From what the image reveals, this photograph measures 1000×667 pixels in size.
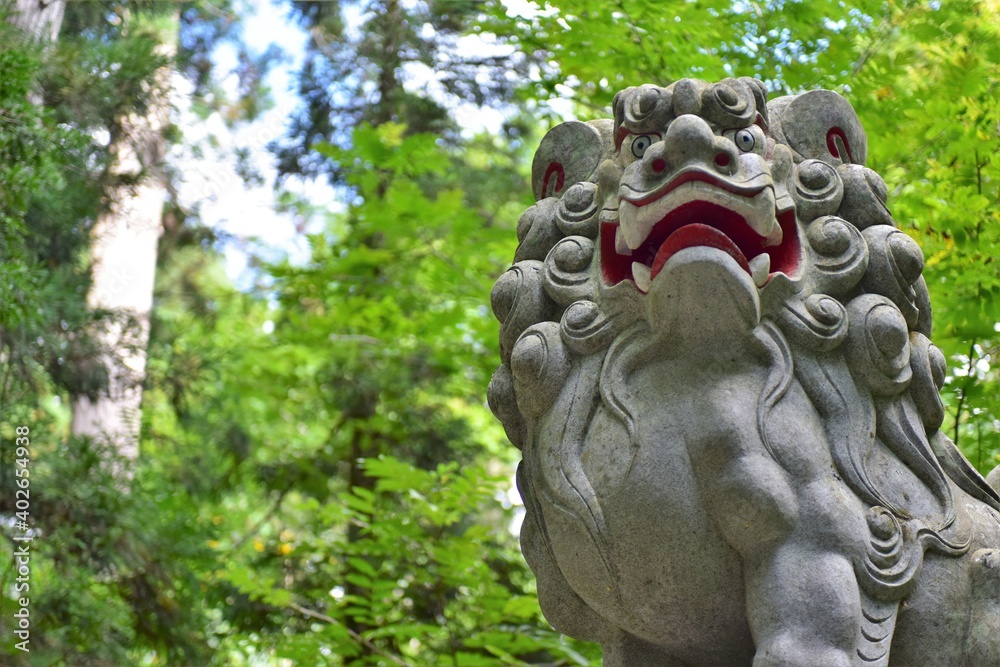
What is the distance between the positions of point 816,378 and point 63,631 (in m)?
4.14

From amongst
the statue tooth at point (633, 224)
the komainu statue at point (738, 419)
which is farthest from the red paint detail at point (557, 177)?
the statue tooth at point (633, 224)

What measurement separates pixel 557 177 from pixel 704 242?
2.39 feet

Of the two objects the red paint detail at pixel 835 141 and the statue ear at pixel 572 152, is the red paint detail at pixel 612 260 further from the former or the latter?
the red paint detail at pixel 835 141

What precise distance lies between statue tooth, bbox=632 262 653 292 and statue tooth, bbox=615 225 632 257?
0.06 meters

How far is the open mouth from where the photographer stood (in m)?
2.56

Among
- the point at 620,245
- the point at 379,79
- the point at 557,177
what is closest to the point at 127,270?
the point at 379,79

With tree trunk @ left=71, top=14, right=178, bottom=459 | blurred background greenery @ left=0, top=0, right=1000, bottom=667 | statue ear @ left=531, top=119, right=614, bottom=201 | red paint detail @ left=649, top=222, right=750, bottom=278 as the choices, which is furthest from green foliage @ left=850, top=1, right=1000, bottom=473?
tree trunk @ left=71, top=14, right=178, bottom=459

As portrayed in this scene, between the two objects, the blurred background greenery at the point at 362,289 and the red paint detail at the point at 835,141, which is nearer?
the red paint detail at the point at 835,141

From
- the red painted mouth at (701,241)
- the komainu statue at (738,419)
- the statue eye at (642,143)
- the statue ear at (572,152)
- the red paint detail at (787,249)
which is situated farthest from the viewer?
the statue ear at (572,152)

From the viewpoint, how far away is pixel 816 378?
2.60m

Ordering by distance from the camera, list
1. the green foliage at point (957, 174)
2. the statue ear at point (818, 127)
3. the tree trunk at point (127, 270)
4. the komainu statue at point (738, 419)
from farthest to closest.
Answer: the tree trunk at point (127, 270)
the green foliage at point (957, 174)
the statue ear at point (818, 127)
the komainu statue at point (738, 419)

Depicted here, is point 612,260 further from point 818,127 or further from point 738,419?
point 818,127

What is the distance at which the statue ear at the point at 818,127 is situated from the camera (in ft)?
9.68

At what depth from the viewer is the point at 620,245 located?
2.76 metres
